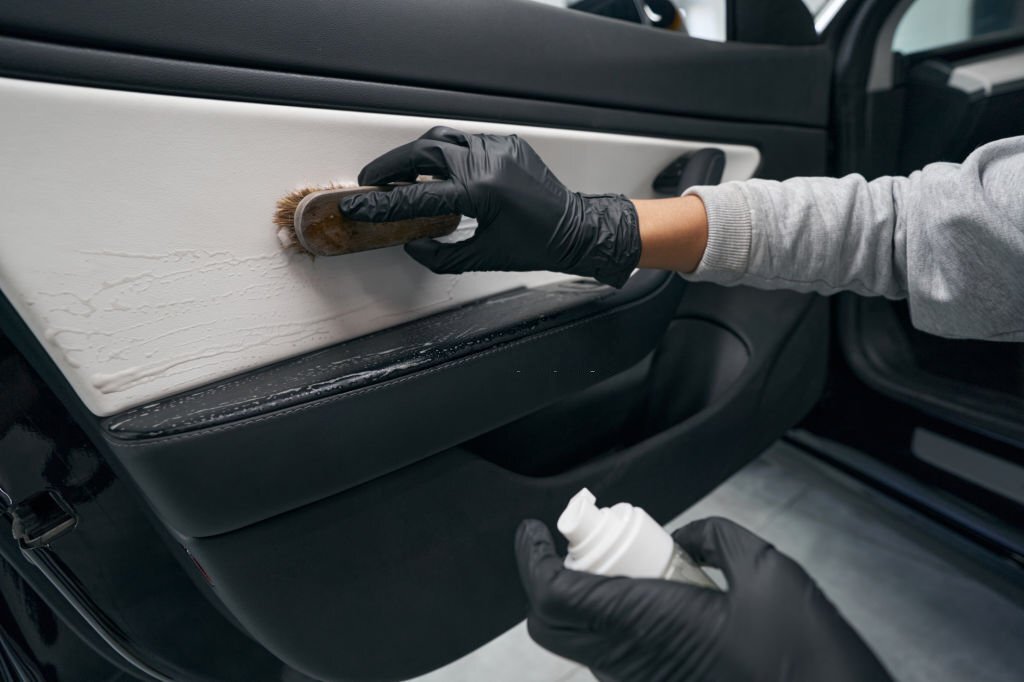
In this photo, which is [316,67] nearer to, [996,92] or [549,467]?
[549,467]

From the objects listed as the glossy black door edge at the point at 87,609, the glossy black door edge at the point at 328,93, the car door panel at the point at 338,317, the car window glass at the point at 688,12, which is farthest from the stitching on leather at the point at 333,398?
the car window glass at the point at 688,12

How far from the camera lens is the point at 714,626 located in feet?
1.20

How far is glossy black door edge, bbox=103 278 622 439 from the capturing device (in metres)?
0.44

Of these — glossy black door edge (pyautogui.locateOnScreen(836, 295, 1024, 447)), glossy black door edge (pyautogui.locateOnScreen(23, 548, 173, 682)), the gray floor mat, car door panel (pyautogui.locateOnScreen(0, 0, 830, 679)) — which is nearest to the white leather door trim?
car door panel (pyautogui.locateOnScreen(0, 0, 830, 679))

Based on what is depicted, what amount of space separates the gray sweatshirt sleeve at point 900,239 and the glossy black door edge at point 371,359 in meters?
0.13

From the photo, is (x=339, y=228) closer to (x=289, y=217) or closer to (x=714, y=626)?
(x=289, y=217)

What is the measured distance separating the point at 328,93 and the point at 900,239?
2.03 ft

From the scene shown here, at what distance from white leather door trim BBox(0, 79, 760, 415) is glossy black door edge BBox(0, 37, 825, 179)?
0.01 metres

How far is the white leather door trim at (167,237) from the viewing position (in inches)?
15.5

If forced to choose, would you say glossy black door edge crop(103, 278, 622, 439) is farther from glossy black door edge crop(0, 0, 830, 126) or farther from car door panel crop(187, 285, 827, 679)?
glossy black door edge crop(0, 0, 830, 126)

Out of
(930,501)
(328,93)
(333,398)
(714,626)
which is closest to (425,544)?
(333,398)

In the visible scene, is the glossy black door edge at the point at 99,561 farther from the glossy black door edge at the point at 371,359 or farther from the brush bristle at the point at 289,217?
the brush bristle at the point at 289,217

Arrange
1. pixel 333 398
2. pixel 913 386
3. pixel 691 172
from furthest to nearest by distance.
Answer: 1. pixel 913 386
2. pixel 691 172
3. pixel 333 398

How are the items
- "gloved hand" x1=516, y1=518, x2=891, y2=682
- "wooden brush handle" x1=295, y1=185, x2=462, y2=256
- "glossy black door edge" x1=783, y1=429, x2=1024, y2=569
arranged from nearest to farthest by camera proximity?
"gloved hand" x1=516, y1=518, x2=891, y2=682
"wooden brush handle" x1=295, y1=185, x2=462, y2=256
"glossy black door edge" x1=783, y1=429, x2=1024, y2=569
